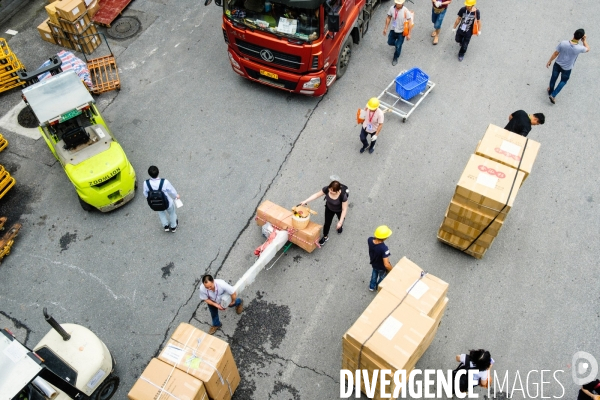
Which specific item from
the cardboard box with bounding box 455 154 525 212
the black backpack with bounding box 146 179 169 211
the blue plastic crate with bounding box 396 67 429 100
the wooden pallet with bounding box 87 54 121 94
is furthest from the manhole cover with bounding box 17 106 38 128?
the cardboard box with bounding box 455 154 525 212

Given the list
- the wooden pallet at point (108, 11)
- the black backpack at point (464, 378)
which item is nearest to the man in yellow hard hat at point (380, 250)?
the black backpack at point (464, 378)

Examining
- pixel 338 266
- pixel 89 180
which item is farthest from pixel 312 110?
pixel 89 180

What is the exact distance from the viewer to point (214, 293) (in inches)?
272

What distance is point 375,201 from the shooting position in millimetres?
9078

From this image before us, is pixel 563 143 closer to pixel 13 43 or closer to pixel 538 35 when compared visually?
pixel 538 35

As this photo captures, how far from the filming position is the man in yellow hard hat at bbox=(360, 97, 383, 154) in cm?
888

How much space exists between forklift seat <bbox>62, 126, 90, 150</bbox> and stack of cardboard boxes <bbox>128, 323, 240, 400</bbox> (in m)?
4.30

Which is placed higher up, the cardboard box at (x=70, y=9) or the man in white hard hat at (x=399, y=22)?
the man in white hard hat at (x=399, y=22)

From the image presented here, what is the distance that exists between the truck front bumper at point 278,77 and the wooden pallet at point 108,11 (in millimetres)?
4189

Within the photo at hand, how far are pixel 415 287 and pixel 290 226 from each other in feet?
7.83

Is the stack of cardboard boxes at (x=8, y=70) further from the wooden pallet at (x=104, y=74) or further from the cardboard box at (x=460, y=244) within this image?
the cardboard box at (x=460, y=244)

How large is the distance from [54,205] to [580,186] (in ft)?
32.6

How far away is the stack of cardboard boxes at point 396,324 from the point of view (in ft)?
19.6

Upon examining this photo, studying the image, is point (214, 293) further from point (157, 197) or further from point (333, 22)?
point (333, 22)
